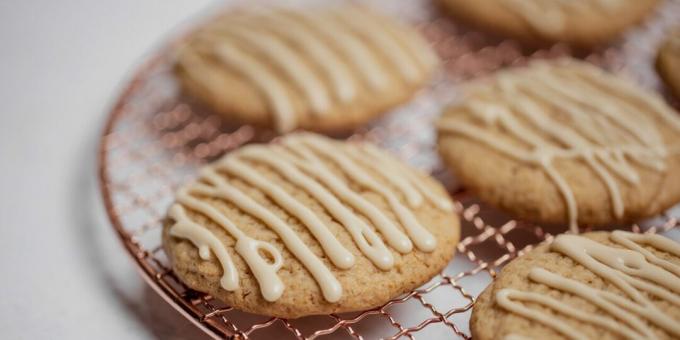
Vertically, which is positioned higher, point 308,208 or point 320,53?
point 320,53

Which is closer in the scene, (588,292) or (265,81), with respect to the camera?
(588,292)

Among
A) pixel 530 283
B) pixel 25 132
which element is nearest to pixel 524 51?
pixel 530 283

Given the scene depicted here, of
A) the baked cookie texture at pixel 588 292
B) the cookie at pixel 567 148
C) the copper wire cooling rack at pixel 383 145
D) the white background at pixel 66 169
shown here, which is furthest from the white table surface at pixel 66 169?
the cookie at pixel 567 148

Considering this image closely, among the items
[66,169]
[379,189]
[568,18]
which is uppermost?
[66,169]

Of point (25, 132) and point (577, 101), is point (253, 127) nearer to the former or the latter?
point (25, 132)

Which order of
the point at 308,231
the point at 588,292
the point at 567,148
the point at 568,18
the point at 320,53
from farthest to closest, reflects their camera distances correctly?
the point at 568,18 → the point at 320,53 → the point at 567,148 → the point at 308,231 → the point at 588,292

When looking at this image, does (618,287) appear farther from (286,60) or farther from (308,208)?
(286,60)

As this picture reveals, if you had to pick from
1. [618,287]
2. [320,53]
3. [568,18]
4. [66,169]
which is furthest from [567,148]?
[66,169]

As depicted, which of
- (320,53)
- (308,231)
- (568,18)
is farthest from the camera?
(568,18)
